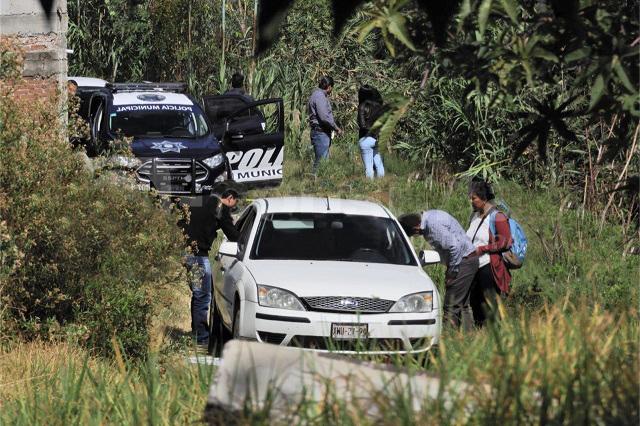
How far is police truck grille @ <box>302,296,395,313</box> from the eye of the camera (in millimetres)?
9883

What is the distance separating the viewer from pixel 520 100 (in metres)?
19.6

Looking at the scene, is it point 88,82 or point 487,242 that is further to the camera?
point 88,82

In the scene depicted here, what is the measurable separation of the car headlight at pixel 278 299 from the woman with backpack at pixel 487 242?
6.82 feet

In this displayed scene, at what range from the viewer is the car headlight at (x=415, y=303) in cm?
1005

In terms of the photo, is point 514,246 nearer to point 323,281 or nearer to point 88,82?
point 323,281

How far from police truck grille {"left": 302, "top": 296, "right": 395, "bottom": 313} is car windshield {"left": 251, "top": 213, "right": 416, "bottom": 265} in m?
0.97

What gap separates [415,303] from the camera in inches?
400

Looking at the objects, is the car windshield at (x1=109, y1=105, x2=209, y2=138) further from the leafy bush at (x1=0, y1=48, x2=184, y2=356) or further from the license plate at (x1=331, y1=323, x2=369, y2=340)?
the license plate at (x1=331, y1=323, x2=369, y2=340)

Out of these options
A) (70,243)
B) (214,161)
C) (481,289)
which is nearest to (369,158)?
(214,161)

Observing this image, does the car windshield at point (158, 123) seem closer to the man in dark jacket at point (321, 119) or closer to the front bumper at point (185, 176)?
the front bumper at point (185, 176)

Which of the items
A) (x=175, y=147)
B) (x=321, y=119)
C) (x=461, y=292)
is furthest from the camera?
(x=321, y=119)

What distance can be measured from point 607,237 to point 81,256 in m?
8.92

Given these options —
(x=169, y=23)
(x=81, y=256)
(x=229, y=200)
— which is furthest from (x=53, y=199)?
(x=169, y=23)

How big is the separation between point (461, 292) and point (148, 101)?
8300mm
